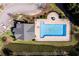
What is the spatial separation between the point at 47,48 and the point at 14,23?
0.19 m

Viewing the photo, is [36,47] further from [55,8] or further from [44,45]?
[55,8]

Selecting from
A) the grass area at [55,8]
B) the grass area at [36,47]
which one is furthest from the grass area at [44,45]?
the grass area at [55,8]

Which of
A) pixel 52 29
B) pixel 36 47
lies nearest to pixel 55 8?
pixel 52 29

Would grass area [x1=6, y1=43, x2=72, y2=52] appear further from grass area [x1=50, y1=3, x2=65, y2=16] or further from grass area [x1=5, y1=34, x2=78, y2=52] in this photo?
grass area [x1=50, y1=3, x2=65, y2=16]

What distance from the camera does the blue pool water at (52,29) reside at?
1.38 meters

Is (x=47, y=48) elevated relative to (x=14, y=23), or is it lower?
lower

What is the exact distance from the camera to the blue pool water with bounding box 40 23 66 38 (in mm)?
1382

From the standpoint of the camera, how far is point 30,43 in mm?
1393

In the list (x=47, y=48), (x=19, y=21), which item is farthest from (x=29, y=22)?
(x=47, y=48)

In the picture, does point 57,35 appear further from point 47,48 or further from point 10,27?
point 10,27

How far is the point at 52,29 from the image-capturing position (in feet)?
4.53

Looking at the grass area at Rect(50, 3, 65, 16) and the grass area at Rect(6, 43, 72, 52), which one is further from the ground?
the grass area at Rect(50, 3, 65, 16)

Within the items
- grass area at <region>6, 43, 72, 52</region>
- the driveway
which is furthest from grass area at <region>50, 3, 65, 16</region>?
grass area at <region>6, 43, 72, 52</region>

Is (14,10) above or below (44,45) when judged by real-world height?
above
